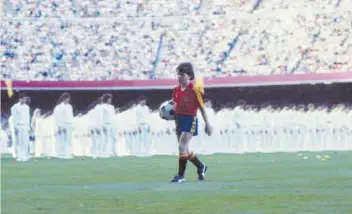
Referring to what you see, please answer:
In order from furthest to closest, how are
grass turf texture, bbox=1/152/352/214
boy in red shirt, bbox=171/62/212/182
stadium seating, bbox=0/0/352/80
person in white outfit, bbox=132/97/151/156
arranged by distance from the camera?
1. stadium seating, bbox=0/0/352/80
2. person in white outfit, bbox=132/97/151/156
3. boy in red shirt, bbox=171/62/212/182
4. grass turf texture, bbox=1/152/352/214

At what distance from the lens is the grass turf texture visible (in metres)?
14.5

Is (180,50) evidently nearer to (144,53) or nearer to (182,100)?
(144,53)

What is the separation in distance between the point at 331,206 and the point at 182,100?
5.73m

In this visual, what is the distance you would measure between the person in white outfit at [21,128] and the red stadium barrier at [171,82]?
39.9 feet

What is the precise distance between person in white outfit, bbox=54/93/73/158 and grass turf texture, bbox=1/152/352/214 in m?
8.98

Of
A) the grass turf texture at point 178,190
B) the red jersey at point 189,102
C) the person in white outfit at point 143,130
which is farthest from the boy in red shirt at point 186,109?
the person in white outfit at point 143,130

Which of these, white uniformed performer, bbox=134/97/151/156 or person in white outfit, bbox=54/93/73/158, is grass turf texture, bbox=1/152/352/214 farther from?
white uniformed performer, bbox=134/97/151/156

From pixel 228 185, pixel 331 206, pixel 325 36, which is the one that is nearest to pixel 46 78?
pixel 325 36

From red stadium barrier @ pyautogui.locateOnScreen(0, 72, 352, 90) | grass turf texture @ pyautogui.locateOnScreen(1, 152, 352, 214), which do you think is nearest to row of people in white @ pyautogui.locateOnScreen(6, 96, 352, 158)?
red stadium barrier @ pyautogui.locateOnScreen(0, 72, 352, 90)

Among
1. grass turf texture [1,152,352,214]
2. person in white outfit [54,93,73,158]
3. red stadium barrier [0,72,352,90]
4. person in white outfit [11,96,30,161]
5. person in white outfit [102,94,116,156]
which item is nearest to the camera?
grass turf texture [1,152,352,214]

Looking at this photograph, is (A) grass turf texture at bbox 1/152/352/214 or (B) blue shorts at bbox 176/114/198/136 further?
(B) blue shorts at bbox 176/114/198/136

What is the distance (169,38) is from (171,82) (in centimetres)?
596

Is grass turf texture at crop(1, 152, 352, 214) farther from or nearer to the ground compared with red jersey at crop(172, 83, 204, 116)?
nearer to the ground

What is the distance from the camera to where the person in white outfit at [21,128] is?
32719mm
